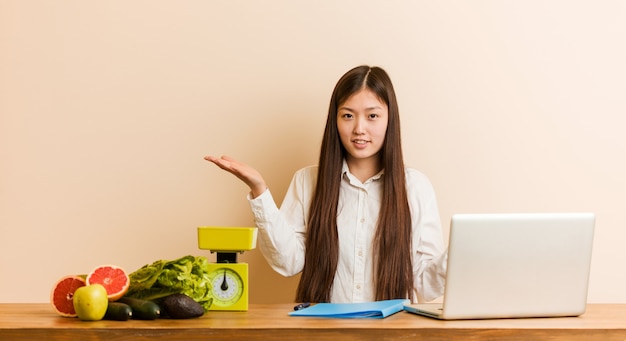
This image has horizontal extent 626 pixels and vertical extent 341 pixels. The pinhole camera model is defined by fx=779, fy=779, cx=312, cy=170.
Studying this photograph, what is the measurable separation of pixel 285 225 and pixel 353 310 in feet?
2.59

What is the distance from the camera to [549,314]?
2.13 meters

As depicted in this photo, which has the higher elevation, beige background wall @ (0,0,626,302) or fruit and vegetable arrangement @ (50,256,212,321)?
beige background wall @ (0,0,626,302)

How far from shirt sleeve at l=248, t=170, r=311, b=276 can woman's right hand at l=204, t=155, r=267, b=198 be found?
3 centimetres

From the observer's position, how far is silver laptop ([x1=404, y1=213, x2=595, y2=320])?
6.68 ft

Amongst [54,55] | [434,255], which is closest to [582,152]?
[434,255]

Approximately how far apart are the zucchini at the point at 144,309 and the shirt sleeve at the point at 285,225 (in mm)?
711

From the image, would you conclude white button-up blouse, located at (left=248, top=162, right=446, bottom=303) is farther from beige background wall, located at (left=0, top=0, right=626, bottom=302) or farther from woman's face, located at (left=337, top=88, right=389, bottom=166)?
beige background wall, located at (left=0, top=0, right=626, bottom=302)

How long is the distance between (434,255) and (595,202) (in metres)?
0.87

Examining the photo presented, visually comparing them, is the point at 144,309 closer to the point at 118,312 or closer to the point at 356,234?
the point at 118,312

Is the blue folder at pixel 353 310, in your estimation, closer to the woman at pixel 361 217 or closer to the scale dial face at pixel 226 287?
the scale dial face at pixel 226 287

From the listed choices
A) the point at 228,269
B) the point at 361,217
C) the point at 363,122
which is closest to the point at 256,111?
the point at 363,122

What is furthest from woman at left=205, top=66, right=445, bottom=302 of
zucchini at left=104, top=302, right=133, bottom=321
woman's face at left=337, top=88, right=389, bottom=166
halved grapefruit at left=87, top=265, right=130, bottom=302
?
zucchini at left=104, top=302, right=133, bottom=321

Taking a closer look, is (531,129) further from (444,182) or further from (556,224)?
(556,224)

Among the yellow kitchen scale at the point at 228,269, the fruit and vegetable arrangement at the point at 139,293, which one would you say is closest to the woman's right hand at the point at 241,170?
the yellow kitchen scale at the point at 228,269
